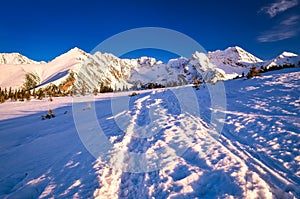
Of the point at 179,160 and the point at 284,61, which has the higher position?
the point at 284,61

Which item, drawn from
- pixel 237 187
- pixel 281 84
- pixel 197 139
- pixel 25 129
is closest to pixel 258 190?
pixel 237 187

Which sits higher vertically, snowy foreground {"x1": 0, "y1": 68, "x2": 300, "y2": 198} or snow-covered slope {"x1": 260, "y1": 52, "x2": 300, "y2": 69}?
snow-covered slope {"x1": 260, "y1": 52, "x2": 300, "y2": 69}

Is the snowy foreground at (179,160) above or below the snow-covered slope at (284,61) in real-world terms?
below

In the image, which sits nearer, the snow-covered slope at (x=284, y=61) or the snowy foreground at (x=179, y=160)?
the snowy foreground at (x=179, y=160)

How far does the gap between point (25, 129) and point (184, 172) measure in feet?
41.2

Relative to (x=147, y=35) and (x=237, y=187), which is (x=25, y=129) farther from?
(x=237, y=187)

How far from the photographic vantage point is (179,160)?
638 centimetres

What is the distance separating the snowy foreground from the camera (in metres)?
5.02

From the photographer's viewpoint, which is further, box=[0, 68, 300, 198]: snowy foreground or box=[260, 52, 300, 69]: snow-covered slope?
box=[260, 52, 300, 69]: snow-covered slope

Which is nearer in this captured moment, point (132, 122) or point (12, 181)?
point (12, 181)

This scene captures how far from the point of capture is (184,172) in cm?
568

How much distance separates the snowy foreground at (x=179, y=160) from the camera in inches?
198

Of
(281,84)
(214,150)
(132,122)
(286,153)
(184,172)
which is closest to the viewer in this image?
(184,172)

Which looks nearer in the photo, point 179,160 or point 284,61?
point 179,160
